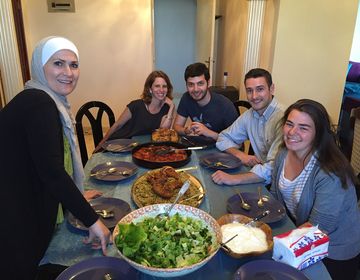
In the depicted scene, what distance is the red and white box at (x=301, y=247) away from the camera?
2.88 ft

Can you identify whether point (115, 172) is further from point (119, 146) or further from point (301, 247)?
point (301, 247)

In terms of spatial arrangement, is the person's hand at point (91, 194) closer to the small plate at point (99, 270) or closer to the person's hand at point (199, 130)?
the small plate at point (99, 270)

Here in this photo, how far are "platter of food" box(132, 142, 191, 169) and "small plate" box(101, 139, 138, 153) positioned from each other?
117 mm

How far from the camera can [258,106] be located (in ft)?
6.24

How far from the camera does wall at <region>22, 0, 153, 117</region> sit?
4.12 m

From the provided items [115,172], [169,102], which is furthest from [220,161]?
[169,102]

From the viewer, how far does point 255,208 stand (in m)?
1.24

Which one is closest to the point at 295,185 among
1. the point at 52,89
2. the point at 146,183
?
the point at 146,183

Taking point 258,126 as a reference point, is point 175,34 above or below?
above

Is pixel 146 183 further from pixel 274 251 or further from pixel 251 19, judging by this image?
pixel 251 19

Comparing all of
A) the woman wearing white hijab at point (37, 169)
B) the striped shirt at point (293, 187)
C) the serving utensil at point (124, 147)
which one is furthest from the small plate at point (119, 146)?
the striped shirt at point (293, 187)

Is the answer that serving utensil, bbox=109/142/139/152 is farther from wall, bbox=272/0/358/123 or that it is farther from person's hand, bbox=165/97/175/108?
wall, bbox=272/0/358/123

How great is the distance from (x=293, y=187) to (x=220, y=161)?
482mm

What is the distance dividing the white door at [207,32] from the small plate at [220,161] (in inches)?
112
